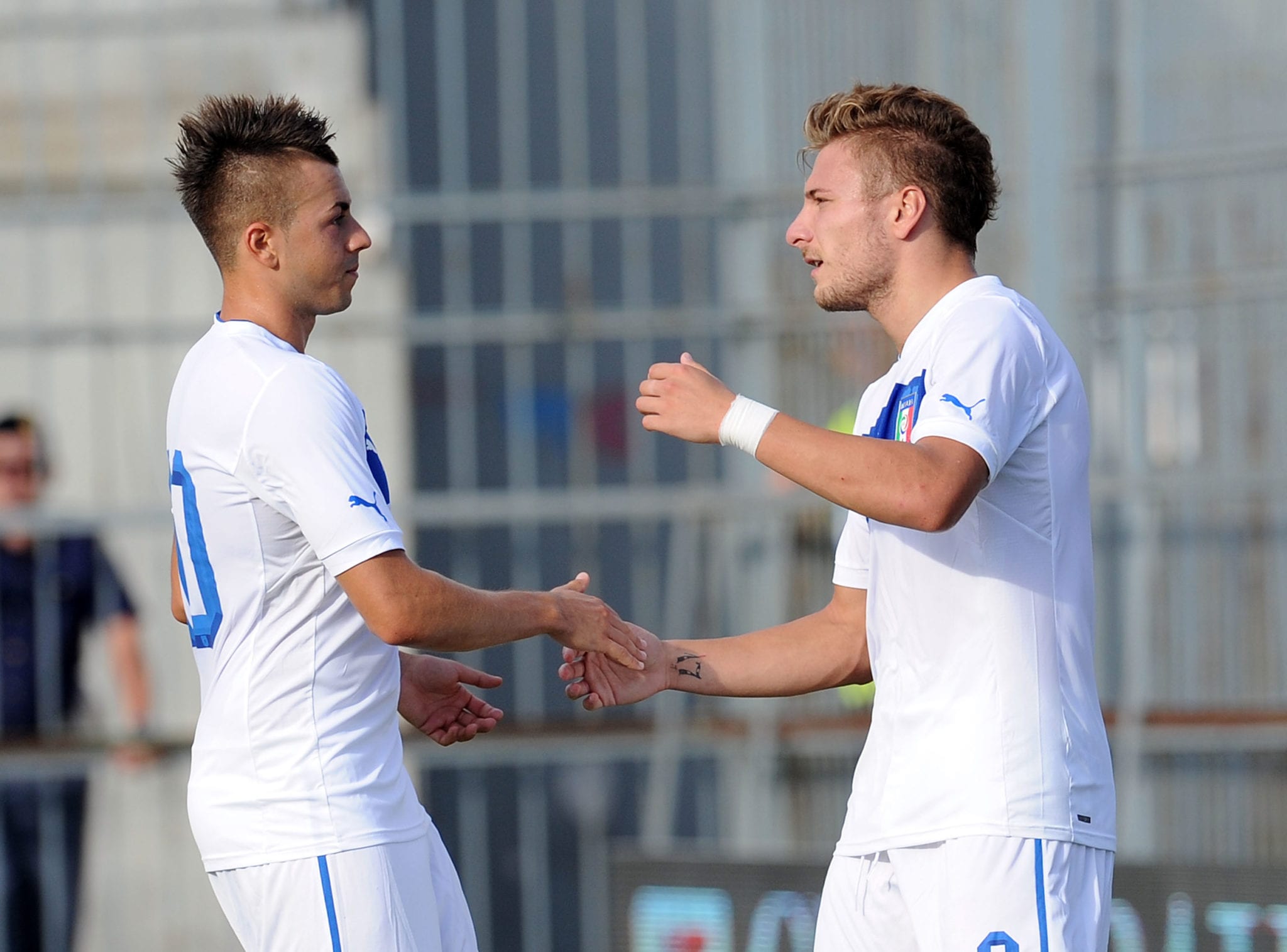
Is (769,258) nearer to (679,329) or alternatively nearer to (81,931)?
(679,329)

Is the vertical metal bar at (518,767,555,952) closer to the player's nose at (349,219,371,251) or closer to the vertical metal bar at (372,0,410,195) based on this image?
the vertical metal bar at (372,0,410,195)

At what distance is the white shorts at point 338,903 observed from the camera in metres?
2.73

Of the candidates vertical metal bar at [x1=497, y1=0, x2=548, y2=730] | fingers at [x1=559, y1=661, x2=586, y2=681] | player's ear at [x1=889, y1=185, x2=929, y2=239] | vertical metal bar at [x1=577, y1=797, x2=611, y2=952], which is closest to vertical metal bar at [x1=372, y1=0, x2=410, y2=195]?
vertical metal bar at [x1=497, y1=0, x2=548, y2=730]

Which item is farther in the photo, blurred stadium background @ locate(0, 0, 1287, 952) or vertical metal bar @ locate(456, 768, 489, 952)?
vertical metal bar @ locate(456, 768, 489, 952)

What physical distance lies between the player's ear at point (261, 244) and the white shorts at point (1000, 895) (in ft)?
4.83

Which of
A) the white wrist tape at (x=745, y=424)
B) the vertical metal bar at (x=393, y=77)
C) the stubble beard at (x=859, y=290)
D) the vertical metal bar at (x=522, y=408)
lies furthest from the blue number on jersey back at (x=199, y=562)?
the vertical metal bar at (x=393, y=77)

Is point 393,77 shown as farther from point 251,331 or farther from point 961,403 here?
point 961,403

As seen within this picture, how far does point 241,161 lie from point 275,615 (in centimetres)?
80

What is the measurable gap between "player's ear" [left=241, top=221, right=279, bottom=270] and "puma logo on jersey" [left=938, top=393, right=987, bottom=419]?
1.17 metres

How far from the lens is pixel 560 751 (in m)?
6.14

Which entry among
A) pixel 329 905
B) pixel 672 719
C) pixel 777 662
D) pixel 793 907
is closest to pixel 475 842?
pixel 672 719

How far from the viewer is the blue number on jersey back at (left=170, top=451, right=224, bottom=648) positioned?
285 centimetres

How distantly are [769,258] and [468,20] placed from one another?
82.4 inches

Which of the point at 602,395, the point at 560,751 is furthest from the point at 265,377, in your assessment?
the point at 602,395
